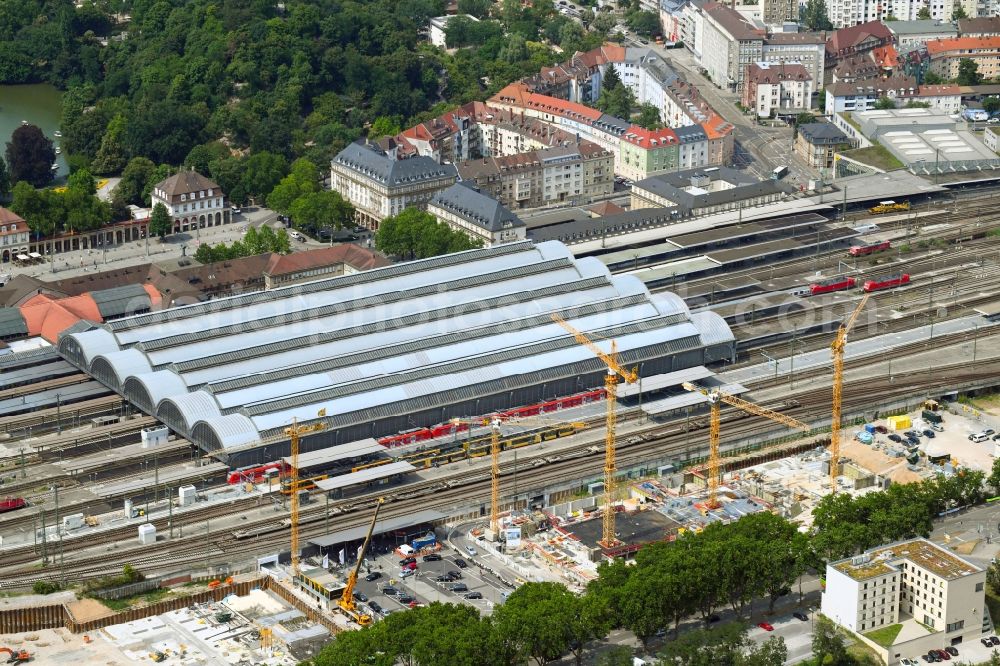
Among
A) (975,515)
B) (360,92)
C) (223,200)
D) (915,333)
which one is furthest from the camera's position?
(360,92)

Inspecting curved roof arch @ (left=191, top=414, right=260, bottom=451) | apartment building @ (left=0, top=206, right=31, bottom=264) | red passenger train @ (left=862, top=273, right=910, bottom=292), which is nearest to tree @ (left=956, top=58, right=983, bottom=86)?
red passenger train @ (left=862, top=273, right=910, bottom=292)

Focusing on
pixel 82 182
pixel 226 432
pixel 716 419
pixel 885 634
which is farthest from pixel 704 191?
pixel 885 634

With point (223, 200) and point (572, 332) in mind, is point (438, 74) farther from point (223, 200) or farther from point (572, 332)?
point (572, 332)

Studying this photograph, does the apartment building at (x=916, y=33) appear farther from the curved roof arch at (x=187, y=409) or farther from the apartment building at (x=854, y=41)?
the curved roof arch at (x=187, y=409)

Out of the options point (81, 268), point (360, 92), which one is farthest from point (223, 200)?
point (360, 92)

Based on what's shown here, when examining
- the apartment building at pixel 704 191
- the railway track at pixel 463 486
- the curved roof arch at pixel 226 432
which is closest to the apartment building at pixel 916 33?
the apartment building at pixel 704 191
